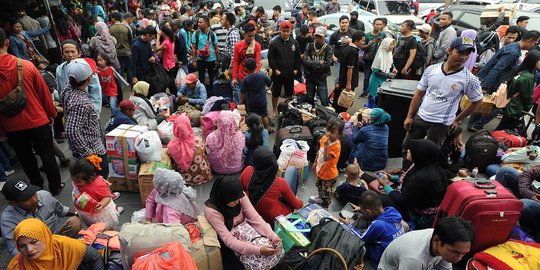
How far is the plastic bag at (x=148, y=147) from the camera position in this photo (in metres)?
4.50

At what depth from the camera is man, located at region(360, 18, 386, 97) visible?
7984 mm

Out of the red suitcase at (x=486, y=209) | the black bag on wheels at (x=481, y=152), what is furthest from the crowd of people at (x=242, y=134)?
the red suitcase at (x=486, y=209)

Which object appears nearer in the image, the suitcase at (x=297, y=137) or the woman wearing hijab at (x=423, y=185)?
the woman wearing hijab at (x=423, y=185)

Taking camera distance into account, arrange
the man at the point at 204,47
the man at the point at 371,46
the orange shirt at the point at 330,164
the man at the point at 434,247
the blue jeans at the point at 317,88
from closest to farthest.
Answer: the man at the point at 434,247 < the orange shirt at the point at 330,164 < the blue jeans at the point at 317,88 < the man at the point at 204,47 < the man at the point at 371,46

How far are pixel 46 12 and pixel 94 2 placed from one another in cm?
419

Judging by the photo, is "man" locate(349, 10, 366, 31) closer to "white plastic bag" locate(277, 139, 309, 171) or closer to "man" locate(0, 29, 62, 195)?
"white plastic bag" locate(277, 139, 309, 171)

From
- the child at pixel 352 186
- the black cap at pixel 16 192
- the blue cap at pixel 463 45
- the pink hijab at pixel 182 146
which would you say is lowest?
the child at pixel 352 186

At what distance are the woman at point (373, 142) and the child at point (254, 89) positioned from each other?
1.71 meters

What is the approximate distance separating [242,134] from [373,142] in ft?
6.36

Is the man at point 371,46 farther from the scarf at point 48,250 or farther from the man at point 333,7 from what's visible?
the scarf at point 48,250

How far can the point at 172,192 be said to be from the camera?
3.53 metres

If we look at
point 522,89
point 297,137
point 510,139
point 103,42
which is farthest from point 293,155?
point 103,42

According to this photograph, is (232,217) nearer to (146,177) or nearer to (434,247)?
(146,177)

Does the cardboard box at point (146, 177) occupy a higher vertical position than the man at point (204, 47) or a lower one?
lower
